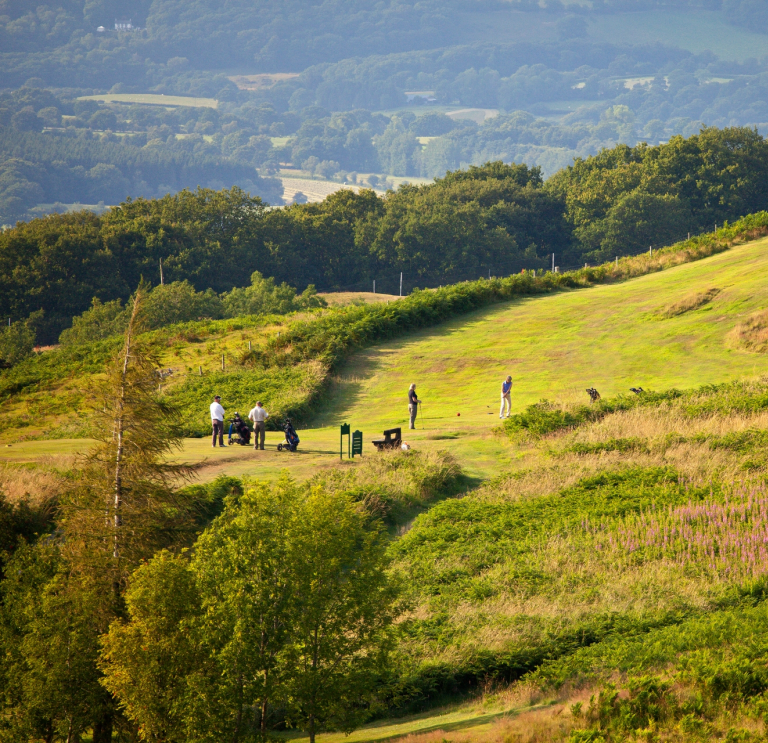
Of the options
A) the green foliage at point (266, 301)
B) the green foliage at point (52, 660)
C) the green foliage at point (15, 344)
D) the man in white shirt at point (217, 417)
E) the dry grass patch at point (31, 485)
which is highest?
the green foliage at point (266, 301)

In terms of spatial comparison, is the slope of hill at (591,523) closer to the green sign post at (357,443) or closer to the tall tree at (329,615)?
the green sign post at (357,443)

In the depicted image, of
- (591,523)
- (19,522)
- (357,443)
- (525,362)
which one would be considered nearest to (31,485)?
(19,522)

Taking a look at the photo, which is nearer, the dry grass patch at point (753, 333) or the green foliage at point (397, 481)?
the green foliage at point (397, 481)

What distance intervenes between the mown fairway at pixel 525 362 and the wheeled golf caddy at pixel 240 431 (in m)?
0.95

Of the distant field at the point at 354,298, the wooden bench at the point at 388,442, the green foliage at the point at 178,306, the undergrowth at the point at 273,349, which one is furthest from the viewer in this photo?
the distant field at the point at 354,298

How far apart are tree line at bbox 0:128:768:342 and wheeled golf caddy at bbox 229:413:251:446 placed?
200 ft

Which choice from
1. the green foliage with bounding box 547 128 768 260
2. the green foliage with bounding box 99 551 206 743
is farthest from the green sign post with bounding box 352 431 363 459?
the green foliage with bounding box 547 128 768 260

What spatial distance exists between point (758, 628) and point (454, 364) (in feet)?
92.8

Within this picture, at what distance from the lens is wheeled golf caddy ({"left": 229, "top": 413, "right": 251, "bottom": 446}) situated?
30234 mm

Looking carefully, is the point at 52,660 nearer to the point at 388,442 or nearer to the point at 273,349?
the point at 388,442

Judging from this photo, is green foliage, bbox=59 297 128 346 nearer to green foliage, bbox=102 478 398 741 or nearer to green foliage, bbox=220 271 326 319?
green foliage, bbox=220 271 326 319

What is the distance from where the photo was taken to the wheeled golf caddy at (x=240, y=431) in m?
30.2

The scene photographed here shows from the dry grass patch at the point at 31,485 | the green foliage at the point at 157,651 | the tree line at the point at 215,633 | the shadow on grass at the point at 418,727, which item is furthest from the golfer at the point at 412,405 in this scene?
the green foliage at the point at 157,651

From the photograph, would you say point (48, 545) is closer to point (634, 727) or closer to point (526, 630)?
point (526, 630)
